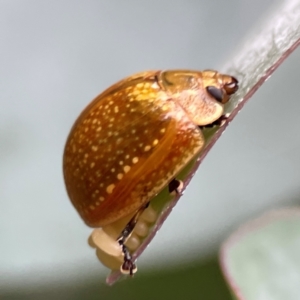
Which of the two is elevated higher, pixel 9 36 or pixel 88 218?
pixel 9 36

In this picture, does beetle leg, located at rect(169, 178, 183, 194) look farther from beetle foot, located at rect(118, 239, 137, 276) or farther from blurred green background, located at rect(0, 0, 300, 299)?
blurred green background, located at rect(0, 0, 300, 299)

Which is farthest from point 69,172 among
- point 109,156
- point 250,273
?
point 250,273

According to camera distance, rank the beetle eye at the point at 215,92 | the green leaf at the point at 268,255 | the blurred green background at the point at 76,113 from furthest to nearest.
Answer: the blurred green background at the point at 76,113 < the beetle eye at the point at 215,92 < the green leaf at the point at 268,255

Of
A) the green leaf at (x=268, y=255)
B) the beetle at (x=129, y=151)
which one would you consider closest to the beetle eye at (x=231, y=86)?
the beetle at (x=129, y=151)

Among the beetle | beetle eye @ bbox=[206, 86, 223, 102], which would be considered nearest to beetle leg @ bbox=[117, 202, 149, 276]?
the beetle

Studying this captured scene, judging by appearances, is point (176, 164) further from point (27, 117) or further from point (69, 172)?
point (27, 117)

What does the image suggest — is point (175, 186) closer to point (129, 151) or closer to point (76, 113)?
point (129, 151)

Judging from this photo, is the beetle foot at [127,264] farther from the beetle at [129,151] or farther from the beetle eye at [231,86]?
the beetle eye at [231,86]
